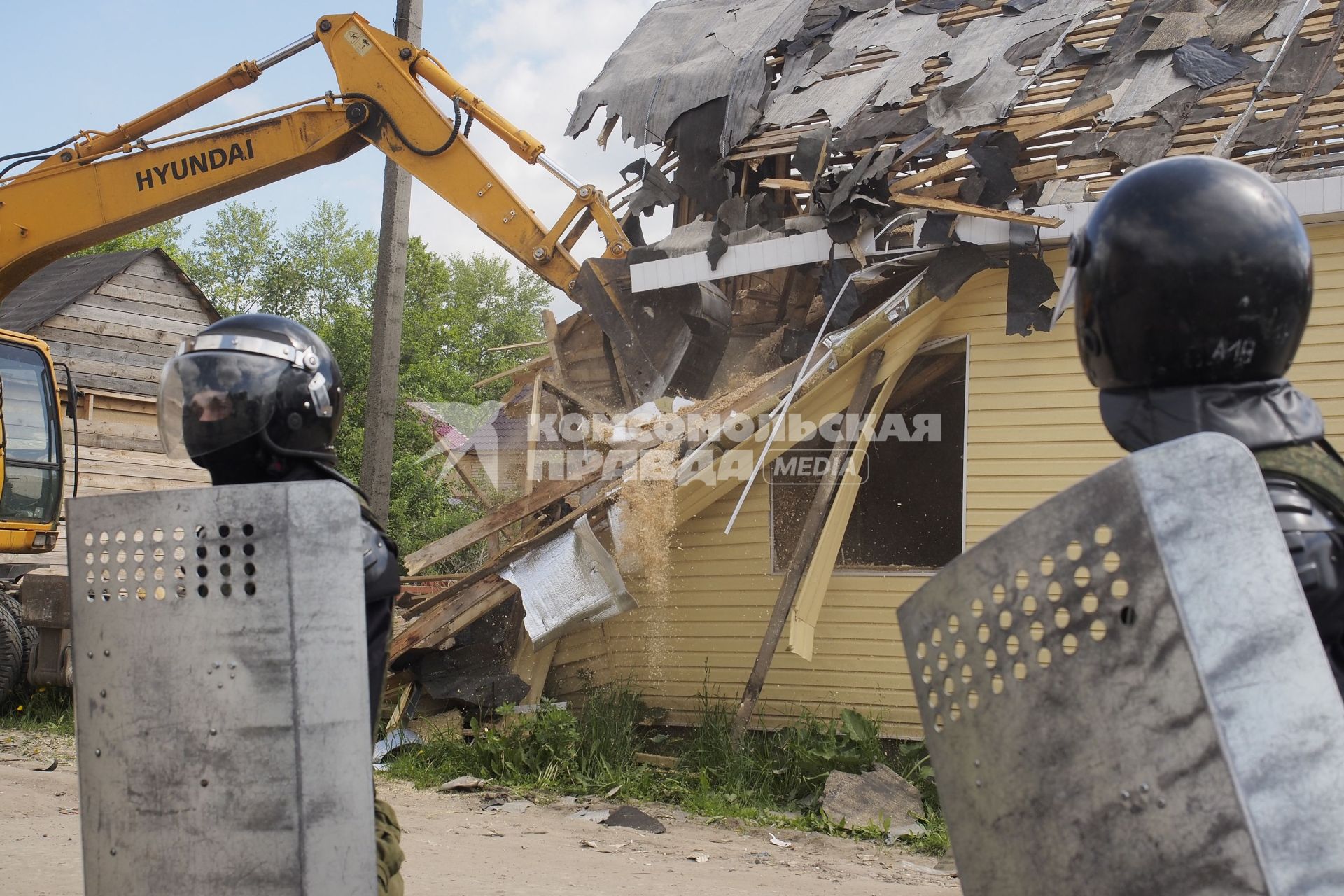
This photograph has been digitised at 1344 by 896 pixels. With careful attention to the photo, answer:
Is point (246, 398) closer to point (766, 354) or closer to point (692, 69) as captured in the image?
point (766, 354)

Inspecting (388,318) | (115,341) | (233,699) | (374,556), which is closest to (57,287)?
(115,341)

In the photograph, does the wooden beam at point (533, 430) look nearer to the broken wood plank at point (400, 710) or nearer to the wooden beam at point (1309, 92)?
the broken wood plank at point (400, 710)

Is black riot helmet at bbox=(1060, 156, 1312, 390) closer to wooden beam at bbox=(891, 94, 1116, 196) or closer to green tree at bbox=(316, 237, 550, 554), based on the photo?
wooden beam at bbox=(891, 94, 1116, 196)

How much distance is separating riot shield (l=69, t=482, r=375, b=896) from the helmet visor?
1.37ft

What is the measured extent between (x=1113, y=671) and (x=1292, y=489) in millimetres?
432

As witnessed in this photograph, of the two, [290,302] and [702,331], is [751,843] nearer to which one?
[702,331]

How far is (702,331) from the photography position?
381 inches

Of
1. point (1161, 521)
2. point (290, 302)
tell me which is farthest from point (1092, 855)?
point (290, 302)

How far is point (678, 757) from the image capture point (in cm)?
891

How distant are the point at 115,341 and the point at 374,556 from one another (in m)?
18.9

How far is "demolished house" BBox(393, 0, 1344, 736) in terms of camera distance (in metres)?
8.02

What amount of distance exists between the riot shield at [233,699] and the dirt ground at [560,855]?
4.15 metres

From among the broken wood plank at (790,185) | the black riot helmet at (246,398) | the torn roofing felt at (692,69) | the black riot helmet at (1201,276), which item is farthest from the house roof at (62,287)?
the black riot helmet at (1201,276)

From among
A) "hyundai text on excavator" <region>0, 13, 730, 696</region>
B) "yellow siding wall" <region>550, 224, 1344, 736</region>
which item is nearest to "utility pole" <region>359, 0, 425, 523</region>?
"hyundai text on excavator" <region>0, 13, 730, 696</region>
